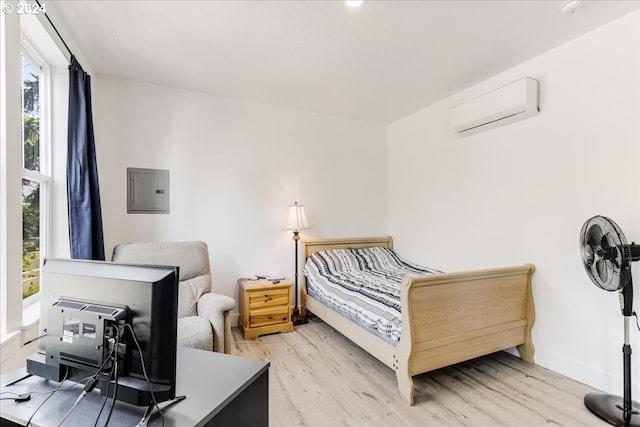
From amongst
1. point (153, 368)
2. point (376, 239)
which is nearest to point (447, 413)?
point (153, 368)

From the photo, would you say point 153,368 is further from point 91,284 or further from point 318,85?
point 318,85

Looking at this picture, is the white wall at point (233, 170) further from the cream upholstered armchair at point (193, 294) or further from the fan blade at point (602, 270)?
the fan blade at point (602, 270)

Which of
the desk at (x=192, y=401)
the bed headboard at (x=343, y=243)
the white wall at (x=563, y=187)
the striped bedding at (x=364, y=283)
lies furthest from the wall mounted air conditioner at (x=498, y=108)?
the desk at (x=192, y=401)

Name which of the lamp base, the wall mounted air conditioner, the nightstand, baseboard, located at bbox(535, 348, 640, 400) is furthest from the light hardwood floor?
the wall mounted air conditioner

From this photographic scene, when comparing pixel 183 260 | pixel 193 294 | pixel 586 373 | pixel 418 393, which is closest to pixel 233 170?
pixel 183 260

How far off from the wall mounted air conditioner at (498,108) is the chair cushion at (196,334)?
110 inches

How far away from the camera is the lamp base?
136 inches

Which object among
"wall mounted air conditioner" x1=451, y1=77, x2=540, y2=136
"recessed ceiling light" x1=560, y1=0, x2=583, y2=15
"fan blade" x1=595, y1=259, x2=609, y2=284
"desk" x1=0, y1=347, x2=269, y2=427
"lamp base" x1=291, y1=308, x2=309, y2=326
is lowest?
"lamp base" x1=291, y1=308, x2=309, y2=326

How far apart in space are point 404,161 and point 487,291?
6.78ft

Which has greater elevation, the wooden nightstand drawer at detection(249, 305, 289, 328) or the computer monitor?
the computer monitor

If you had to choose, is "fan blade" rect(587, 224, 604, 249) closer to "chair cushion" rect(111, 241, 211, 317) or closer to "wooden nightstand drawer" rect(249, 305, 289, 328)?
"wooden nightstand drawer" rect(249, 305, 289, 328)

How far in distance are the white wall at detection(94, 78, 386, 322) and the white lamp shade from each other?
0.14 meters

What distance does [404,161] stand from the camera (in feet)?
12.9

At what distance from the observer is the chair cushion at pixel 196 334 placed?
198 cm
